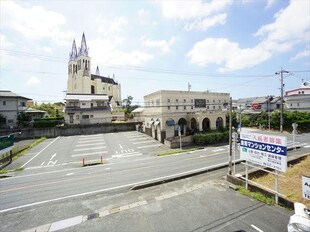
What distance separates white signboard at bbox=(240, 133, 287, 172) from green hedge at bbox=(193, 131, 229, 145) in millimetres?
17415

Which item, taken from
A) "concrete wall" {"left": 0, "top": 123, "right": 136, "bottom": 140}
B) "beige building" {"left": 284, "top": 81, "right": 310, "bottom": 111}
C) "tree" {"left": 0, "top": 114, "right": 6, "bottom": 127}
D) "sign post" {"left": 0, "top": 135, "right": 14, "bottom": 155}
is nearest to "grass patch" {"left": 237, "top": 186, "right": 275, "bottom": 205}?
"sign post" {"left": 0, "top": 135, "right": 14, "bottom": 155}

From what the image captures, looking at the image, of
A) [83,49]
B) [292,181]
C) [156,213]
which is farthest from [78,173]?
[83,49]

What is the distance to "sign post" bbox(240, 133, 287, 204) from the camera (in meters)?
8.31

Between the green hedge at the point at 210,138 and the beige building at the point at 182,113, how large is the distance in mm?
2354

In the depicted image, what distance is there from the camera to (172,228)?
6699mm

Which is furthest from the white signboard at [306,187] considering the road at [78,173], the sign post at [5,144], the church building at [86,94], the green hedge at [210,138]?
the church building at [86,94]

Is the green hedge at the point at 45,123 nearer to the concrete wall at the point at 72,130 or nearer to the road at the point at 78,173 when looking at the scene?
the concrete wall at the point at 72,130

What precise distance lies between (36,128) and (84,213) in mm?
31908

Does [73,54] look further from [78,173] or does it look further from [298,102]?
[298,102]

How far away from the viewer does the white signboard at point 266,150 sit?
8.33 metres

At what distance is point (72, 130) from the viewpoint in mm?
35906

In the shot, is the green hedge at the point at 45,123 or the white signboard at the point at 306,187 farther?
the green hedge at the point at 45,123

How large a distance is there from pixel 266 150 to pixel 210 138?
19357 millimetres

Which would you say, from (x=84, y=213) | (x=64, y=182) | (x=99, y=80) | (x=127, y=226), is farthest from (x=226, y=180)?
(x=99, y=80)
